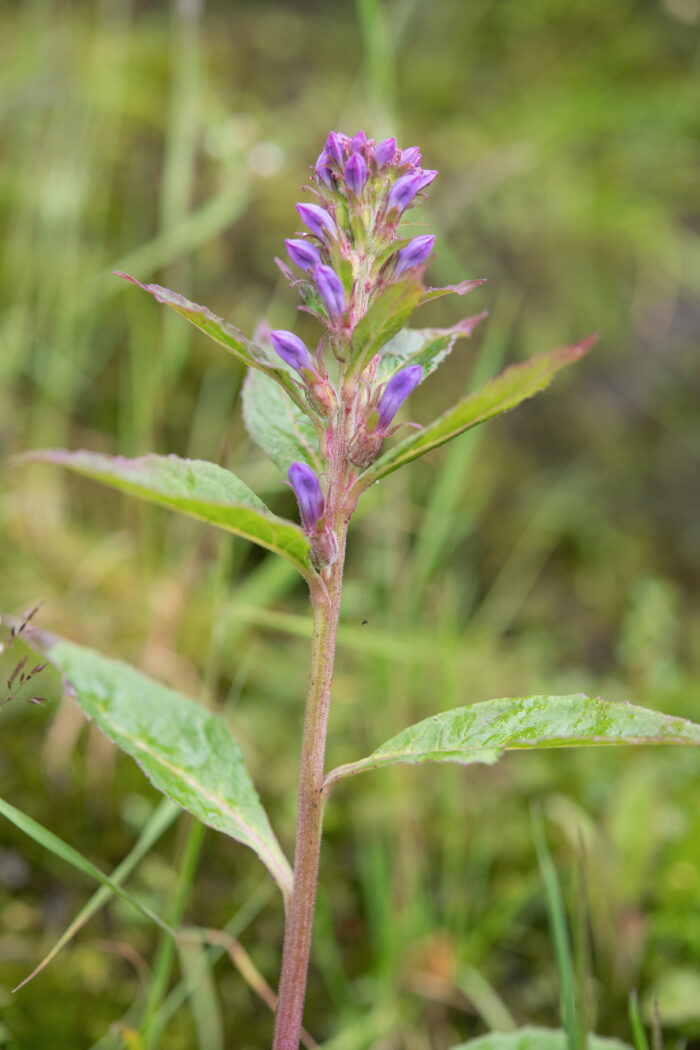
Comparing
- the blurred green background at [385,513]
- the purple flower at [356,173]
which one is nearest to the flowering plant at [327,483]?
the purple flower at [356,173]

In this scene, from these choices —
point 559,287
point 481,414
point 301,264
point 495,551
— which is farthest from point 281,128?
point 481,414

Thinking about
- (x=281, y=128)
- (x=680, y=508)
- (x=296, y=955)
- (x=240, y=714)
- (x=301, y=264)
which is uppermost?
(x=281, y=128)

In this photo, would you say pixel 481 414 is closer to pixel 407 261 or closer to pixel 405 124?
pixel 407 261

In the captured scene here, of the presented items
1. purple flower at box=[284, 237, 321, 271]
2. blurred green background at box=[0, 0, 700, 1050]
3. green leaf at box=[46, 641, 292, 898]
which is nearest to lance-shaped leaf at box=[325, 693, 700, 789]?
green leaf at box=[46, 641, 292, 898]

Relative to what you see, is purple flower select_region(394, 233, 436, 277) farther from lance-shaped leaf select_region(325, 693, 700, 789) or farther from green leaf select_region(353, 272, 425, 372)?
lance-shaped leaf select_region(325, 693, 700, 789)

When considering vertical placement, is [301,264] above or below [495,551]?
below

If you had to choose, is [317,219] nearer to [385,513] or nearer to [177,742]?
[177,742]

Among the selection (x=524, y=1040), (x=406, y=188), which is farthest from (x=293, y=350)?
(x=524, y=1040)

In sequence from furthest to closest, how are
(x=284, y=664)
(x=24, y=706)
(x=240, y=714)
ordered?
(x=284, y=664)
(x=240, y=714)
(x=24, y=706)
